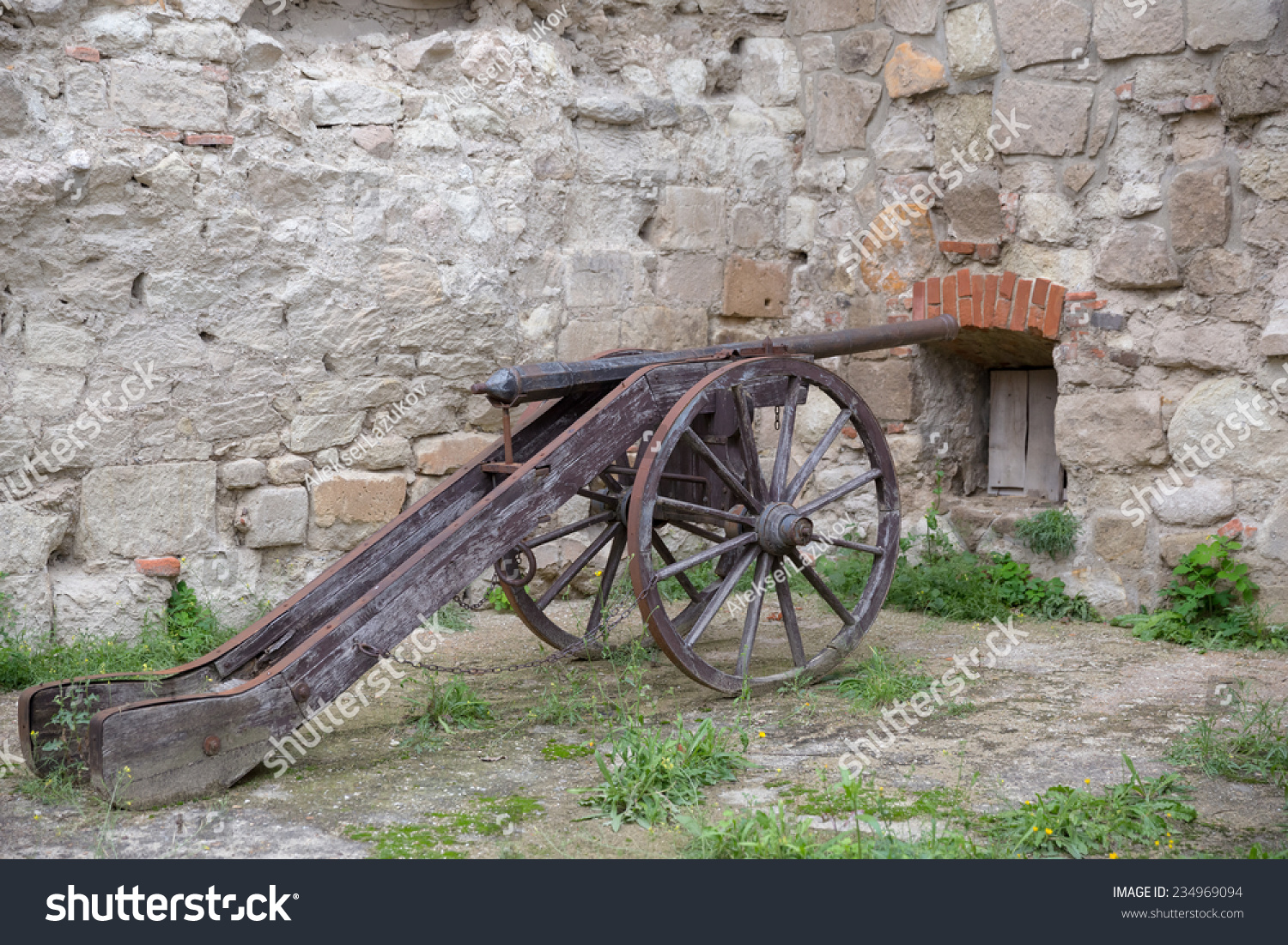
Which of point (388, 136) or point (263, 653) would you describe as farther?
point (388, 136)

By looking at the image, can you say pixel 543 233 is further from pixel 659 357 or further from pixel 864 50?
pixel 864 50

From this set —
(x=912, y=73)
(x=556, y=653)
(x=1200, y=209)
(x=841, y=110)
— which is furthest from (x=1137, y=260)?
(x=556, y=653)

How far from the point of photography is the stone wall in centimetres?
459

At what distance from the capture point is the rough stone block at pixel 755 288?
6043 mm

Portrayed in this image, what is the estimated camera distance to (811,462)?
14.1 feet

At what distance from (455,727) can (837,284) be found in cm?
327

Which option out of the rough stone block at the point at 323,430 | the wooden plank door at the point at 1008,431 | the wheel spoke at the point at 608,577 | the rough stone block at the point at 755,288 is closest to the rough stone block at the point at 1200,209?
the wooden plank door at the point at 1008,431

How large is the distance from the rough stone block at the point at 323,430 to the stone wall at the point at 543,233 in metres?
0.01

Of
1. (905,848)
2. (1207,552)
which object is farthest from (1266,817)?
(1207,552)

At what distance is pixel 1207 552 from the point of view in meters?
4.96

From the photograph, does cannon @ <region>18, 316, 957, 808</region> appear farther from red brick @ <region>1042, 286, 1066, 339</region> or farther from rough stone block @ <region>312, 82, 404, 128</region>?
rough stone block @ <region>312, 82, 404, 128</region>

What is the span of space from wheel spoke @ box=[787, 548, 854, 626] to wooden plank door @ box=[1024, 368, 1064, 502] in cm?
196

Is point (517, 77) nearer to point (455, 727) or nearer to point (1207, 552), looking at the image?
point (455, 727)

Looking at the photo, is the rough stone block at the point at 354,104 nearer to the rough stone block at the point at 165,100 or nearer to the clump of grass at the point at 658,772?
the rough stone block at the point at 165,100
